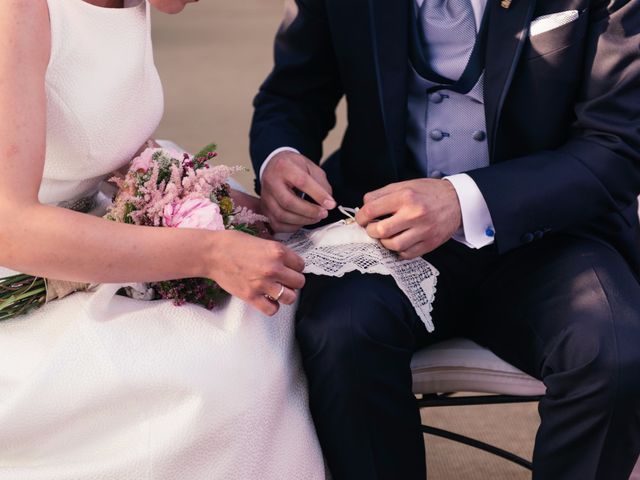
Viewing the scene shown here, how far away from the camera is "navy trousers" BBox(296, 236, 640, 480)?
2008 millimetres

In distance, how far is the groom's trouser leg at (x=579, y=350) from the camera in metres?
1.99

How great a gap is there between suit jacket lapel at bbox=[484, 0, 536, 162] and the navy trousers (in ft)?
1.40

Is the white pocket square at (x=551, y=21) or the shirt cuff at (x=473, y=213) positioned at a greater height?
the white pocket square at (x=551, y=21)

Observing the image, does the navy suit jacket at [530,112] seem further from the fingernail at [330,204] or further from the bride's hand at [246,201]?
the fingernail at [330,204]

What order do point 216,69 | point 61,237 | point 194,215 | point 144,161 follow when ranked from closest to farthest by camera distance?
point 61,237 < point 194,215 < point 144,161 < point 216,69

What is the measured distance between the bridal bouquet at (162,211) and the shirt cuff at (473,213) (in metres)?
0.48

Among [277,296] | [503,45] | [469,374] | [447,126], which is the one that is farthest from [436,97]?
[277,296]

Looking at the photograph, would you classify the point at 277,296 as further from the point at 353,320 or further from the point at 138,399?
the point at 138,399

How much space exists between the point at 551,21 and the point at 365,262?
2.26 ft

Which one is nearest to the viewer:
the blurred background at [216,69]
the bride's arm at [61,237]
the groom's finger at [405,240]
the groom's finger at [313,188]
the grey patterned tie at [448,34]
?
the bride's arm at [61,237]

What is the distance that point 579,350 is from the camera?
204 cm

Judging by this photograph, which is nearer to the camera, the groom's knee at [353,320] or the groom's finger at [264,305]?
the groom's finger at [264,305]

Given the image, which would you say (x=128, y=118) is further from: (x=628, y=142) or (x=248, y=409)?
(x=628, y=142)

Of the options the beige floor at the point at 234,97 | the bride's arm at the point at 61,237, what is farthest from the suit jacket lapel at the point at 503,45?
the beige floor at the point at 234,97
